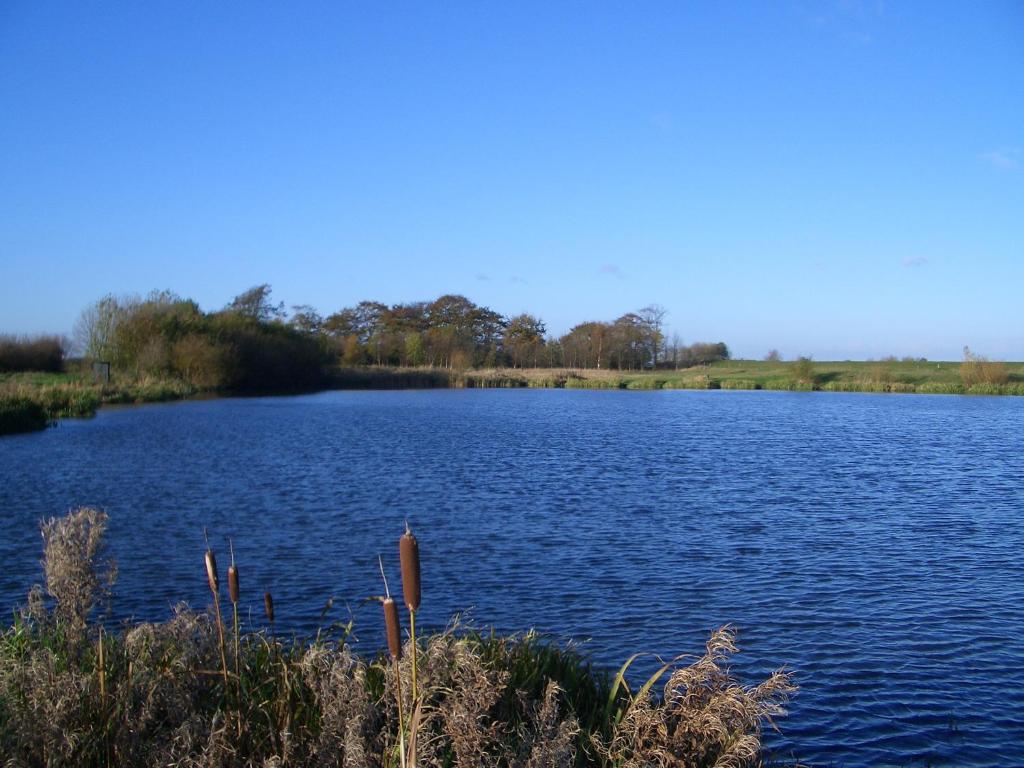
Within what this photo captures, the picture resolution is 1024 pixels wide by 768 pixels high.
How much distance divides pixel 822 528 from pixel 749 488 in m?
3.95

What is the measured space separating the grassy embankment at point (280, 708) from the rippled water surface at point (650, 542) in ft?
7.04

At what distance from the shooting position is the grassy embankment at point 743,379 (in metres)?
60.7

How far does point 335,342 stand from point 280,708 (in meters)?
74.0

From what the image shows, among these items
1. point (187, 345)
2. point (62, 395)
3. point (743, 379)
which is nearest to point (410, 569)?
point (62, 395)

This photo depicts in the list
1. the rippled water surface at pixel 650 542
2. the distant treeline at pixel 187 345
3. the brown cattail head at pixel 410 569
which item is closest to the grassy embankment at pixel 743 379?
the distant treeline at pixel 187 345

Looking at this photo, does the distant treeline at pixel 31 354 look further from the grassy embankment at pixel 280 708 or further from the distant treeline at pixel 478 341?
the grassy embankment at pixel 280 708

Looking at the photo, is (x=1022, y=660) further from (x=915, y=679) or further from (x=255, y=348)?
(x=255, y=348)

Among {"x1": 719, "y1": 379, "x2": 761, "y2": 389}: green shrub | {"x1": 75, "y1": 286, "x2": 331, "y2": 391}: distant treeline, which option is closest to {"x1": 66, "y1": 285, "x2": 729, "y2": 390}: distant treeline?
{"x1": 75, "y1": 286, "x2": 331, "y2": 391}: distant treeline

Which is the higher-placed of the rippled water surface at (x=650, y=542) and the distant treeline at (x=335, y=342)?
the distant treeline at (x=335, y=342)

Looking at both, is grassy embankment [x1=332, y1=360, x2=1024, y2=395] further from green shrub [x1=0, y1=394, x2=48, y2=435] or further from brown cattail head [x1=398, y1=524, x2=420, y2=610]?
brown cattail head [x1=398, y1=524, x2=420, y2=610]

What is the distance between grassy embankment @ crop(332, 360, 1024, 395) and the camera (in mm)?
60688

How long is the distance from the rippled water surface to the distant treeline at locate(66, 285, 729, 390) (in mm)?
22864

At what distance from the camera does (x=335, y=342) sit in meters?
76.8

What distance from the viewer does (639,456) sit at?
23.3m
